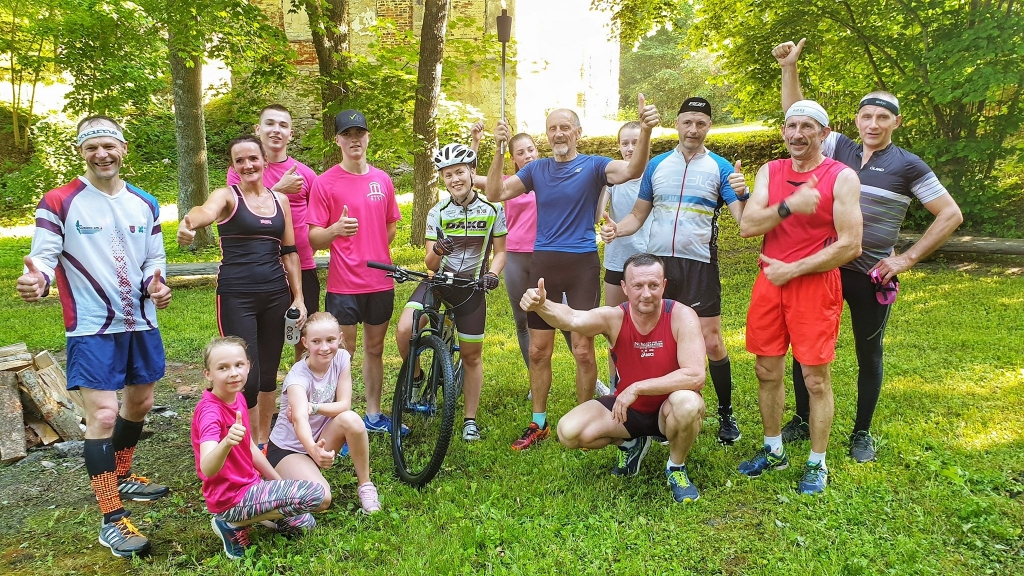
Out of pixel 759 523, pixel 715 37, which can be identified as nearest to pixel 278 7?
pixel 715 37

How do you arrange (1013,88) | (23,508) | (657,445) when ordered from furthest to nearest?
(1013,88)
(657,445)
(23,508)

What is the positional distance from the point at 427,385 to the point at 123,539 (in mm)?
1739

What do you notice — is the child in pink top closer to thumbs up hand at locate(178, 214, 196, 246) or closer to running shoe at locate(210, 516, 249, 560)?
running shoe at locate(210, 516, 249, 560)

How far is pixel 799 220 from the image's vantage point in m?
3.70

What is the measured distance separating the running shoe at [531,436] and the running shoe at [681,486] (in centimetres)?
99

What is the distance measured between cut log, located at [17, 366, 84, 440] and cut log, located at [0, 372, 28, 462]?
76 mm

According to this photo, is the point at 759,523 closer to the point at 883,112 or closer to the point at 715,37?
the point at 883,112

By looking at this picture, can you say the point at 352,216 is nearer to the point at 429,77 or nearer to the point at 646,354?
the point at 646,354

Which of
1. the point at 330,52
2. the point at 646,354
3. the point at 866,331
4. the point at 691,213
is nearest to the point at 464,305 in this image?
the point at 646,354

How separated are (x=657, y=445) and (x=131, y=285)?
3.13 meters

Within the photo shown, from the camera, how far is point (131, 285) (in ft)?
11.8

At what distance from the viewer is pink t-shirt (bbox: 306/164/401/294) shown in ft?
14.6

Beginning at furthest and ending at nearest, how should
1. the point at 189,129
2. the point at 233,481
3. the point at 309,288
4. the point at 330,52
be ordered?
the point at 189,129
the point at 330,52
the point at 309,288
the point at 233,481

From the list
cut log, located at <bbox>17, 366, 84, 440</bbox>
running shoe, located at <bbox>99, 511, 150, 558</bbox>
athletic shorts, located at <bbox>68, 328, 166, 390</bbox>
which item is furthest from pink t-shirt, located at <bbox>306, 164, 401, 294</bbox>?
cut log, located at <bbox>17, 366, 84, 440</bbox>
